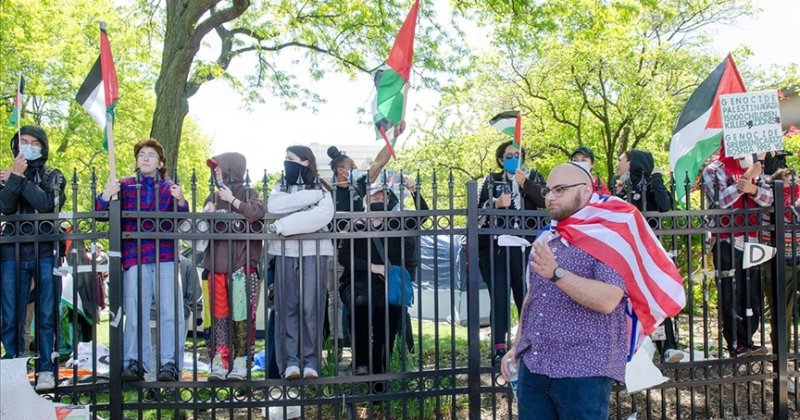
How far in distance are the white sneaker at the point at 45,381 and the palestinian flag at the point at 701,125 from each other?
207 inches

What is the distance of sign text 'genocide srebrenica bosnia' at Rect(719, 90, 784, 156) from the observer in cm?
573

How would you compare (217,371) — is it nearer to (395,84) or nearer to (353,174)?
(353,174)

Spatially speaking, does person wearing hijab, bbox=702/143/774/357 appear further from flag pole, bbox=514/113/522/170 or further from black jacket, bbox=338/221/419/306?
black jacket, bbox=338/221/419/306

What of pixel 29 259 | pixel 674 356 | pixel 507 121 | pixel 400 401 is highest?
pixel 507 121

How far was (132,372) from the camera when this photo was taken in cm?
498

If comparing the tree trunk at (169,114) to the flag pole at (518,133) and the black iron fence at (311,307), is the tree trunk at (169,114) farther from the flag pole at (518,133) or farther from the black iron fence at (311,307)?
the flag pole at (518,133)

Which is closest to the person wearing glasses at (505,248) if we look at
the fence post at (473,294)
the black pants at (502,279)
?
the black pants at (502,279)

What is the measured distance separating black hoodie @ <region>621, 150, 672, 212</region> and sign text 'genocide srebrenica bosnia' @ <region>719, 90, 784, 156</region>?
625mm

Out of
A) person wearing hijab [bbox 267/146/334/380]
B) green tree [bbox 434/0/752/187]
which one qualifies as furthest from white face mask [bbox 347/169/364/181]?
green tree [bbox 434/0/752/187]

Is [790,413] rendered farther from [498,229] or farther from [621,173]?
[498,229]

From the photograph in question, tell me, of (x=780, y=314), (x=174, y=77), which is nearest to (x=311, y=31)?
(x=174, y=77)

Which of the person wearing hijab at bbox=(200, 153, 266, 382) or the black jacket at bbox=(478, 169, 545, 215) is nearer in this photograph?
the person wearing hijab at bbox=(200, 153, 266, 382)

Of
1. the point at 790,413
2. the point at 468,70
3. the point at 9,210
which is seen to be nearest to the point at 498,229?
the point at 790,413

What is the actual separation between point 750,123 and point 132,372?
5.33 meters
